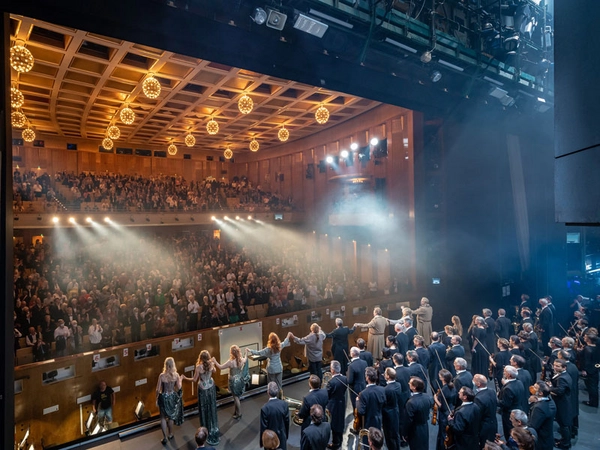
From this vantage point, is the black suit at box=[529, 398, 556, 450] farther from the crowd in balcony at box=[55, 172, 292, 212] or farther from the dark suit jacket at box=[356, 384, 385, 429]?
the crowd in balcony at box=[55, 172, 292, 212]

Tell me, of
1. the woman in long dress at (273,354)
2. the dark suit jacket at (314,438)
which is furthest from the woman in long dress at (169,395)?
the dark suit jacket at (314,438)

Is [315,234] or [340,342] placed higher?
[315,234]

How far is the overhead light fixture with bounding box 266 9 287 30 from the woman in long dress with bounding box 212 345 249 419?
17.1 ft

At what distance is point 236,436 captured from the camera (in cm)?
617

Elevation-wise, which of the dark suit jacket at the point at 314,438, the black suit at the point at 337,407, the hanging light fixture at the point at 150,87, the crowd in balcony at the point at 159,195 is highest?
the hanging light fixture at the point at 150,87

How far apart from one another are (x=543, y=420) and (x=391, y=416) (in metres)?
1.95

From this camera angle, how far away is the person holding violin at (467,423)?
4.53 metres

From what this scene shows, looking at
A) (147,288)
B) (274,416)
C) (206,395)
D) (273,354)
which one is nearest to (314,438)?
(274,416)

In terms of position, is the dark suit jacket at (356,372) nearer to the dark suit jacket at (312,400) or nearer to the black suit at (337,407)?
the black suit at (337,407)

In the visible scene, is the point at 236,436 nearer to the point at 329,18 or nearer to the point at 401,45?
the point at 329,18

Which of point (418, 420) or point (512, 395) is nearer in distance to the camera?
point (418, 420)

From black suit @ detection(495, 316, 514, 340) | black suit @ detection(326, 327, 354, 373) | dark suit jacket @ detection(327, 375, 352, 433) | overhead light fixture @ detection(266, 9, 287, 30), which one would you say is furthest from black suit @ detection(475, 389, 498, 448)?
overhead light fixture @ detection(266, 9, 287, 30)

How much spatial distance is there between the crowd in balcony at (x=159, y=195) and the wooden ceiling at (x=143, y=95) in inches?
98.4

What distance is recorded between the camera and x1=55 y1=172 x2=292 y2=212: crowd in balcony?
15.9 metres
